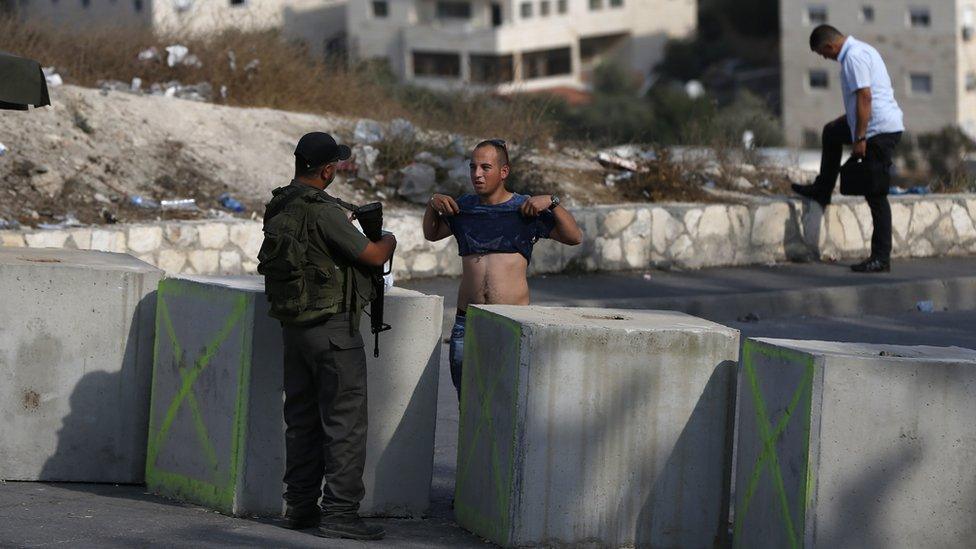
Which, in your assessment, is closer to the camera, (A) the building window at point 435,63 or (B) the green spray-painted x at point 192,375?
(B) the green spray-painted x at point 192,375

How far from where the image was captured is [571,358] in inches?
221

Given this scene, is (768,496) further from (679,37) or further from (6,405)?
(679,37)

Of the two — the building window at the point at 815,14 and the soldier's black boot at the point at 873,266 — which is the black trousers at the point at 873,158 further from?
the building window at the point at 815,14

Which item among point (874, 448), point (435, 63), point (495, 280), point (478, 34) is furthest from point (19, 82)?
point (435, 63)

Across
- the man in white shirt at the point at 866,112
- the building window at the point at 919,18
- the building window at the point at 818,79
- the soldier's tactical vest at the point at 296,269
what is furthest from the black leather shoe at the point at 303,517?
the building window at the point at 818,79

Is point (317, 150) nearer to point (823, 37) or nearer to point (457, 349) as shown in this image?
point (457, 349)

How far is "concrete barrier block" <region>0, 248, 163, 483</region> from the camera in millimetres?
6492

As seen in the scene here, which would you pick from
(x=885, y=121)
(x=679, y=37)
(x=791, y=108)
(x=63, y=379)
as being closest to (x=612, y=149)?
(x=885, y=121)

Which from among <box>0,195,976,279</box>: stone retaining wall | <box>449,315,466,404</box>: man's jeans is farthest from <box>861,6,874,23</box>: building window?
<box>449,315,466,404</box>: man's jeans

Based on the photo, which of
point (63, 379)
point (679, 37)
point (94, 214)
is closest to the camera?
point (63, 379)

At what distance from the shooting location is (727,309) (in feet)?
37.7

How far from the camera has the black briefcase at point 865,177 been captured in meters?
11.8

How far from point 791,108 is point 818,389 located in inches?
3024

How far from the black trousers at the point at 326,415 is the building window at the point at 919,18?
73.4 m
